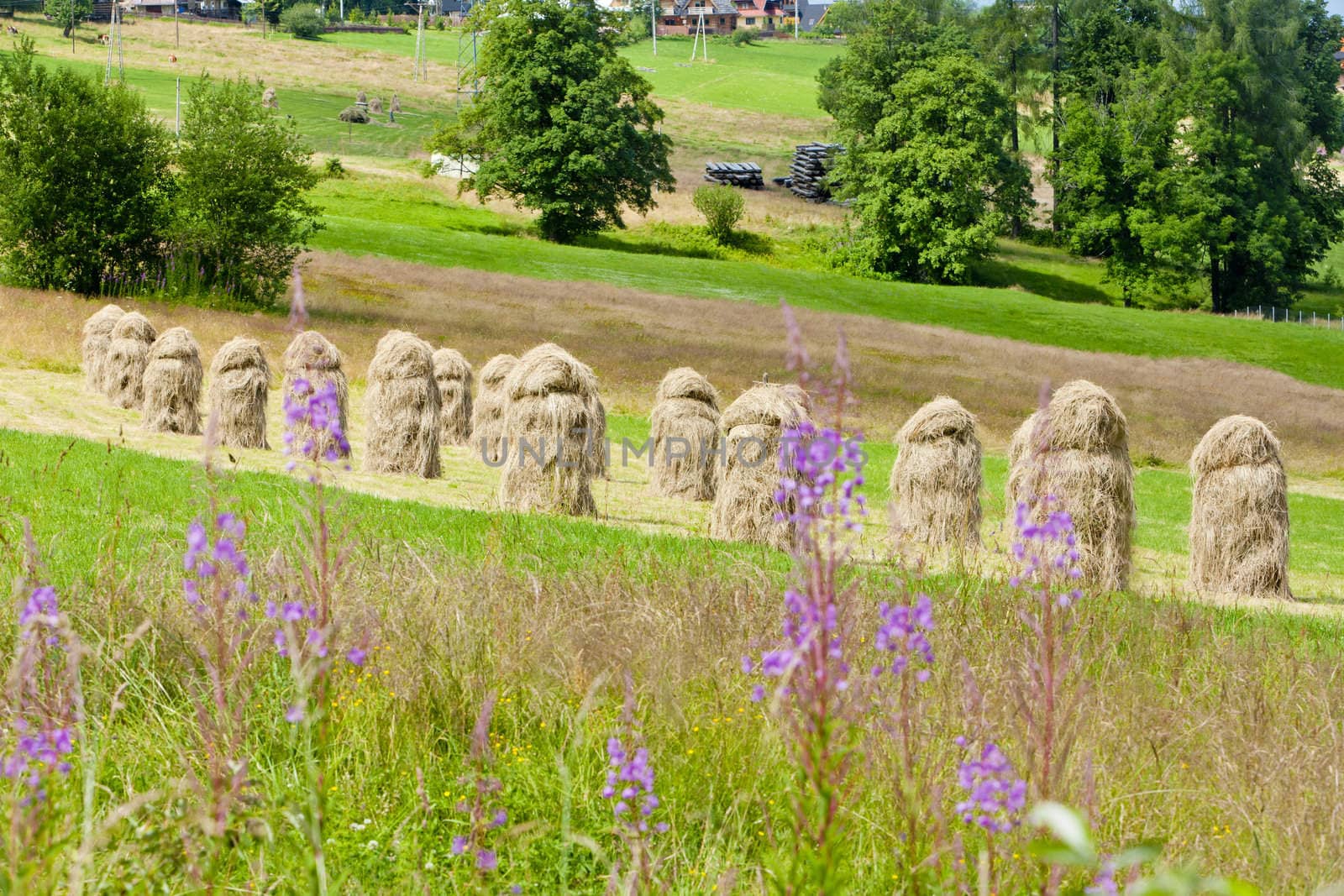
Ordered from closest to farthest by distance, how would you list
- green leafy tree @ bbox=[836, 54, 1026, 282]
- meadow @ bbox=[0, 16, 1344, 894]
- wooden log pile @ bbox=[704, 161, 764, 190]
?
meadow @ bbox=[0, 16, 1344, 894] < green leafy tree @ bbox=[836, 54, 1026, 282] < wooden log pile @ bbox=[704, 161, 764, 190]

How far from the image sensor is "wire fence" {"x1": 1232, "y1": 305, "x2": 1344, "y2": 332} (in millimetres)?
60594

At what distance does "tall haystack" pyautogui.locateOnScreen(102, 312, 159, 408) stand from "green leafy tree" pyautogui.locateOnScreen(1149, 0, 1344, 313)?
49.8 m

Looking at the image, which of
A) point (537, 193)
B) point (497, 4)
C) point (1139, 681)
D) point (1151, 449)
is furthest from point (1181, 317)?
point (1139, 681)

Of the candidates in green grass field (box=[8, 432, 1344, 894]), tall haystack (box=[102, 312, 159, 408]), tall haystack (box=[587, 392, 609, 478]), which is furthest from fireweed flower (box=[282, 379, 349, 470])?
tall haystack (box=[102, 312, 159, 408])

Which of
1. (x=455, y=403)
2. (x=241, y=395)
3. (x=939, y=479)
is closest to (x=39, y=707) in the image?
(x=939, y=479)

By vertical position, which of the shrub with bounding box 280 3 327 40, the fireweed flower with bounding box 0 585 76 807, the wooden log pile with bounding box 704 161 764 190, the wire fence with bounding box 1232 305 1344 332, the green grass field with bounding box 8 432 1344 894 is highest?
the shrub with bounding box 280 3 327 40

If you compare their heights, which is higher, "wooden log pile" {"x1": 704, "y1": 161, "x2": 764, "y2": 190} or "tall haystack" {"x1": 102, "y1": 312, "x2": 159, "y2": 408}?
"wooden log pile" {"x1": 704, "y1": 161, "x2": 764, "y2": 190}

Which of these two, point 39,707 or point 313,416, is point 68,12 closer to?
point 39,707

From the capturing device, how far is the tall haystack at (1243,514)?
48.2 feet

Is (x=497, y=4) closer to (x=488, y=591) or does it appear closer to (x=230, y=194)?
(x=230, y=194)

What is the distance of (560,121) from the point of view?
6209 cm

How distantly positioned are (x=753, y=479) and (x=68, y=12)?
356 feet

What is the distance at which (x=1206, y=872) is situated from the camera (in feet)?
17.6

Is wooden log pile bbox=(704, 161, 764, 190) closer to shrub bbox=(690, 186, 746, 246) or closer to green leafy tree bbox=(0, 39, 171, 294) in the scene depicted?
shrub bbox=(690, 186, 746, 246)
